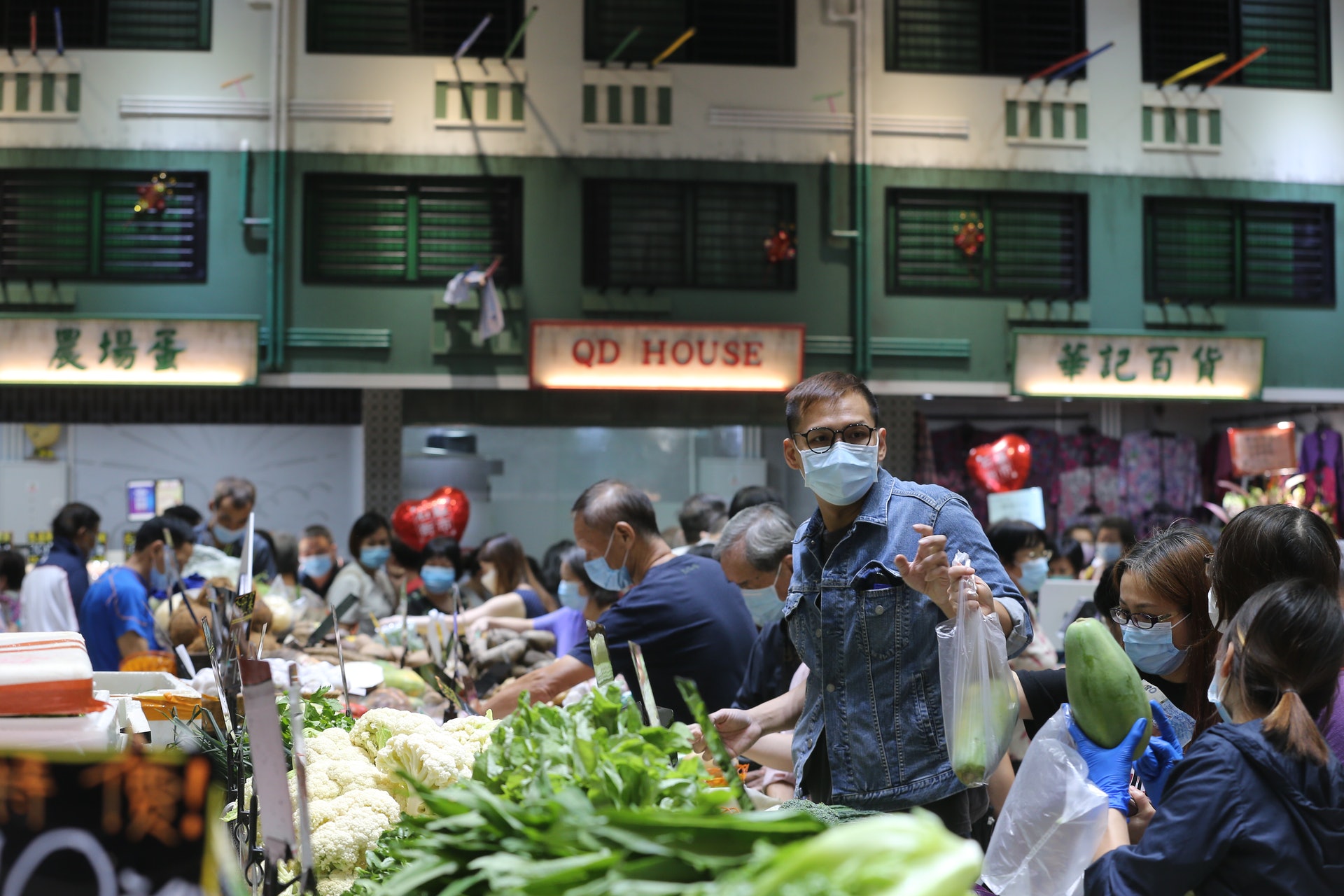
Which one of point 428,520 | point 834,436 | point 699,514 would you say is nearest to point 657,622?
point 834,436

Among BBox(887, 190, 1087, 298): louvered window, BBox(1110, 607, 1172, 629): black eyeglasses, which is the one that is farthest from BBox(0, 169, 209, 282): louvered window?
BBox(1110, 607, 1172, 629): black eyeglasses

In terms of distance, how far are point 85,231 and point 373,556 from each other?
17.5ft

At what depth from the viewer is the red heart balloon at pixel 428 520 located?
32.4 feet

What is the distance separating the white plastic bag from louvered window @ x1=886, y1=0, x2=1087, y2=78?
11048 millimetres

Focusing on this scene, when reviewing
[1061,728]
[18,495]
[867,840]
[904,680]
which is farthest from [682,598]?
[18,495]

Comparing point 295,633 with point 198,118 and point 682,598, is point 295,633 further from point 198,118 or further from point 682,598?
point 198,118

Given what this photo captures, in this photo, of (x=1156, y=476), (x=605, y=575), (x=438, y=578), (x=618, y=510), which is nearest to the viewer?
(x=618, y=510)

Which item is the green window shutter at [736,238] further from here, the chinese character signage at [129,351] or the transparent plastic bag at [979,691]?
the transparent plastic bag at [979,691]

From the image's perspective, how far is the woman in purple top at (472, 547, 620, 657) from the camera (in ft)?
21.2

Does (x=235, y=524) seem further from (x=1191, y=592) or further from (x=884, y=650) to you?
(x=1191, y=592)

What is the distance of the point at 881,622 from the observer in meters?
2.90

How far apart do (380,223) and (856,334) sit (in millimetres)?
4959

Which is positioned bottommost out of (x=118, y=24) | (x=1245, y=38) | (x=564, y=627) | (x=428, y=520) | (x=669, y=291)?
(x=564, y=627)

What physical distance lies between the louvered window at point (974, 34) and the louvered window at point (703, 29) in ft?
3.84
